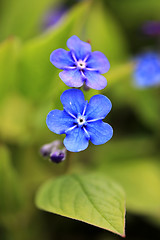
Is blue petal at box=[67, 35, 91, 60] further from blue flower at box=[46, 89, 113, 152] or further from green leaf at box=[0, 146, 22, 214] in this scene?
green leaf at box=[0, 146, 22, 214]

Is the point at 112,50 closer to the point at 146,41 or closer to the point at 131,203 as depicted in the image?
the point at 146,41

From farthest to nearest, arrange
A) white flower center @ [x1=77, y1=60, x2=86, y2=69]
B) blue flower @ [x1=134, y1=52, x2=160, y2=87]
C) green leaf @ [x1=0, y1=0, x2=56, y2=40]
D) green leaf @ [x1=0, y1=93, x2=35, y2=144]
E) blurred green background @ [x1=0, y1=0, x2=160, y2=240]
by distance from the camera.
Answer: green leaf @ [x1=0, y1=0, x2=56, y2=40] → blue flower @ [x1=134, y1=52, x2=160, y2=87] → green leaf @ [x1=0, y1=93, x2=35, y2=144] → blurred green background @ [x1=0, y1=0, x2=160, y2=240] → white flower center @ [x1=77, y1=60, x2=86, y2=69]

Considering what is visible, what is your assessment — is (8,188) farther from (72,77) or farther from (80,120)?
(72,77)

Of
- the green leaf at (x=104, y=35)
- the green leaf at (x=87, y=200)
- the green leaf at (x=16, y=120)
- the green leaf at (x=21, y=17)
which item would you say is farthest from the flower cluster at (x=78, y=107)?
the green leaf at (x=21, y=17)

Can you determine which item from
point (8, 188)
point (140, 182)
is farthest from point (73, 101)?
point (140, 182)

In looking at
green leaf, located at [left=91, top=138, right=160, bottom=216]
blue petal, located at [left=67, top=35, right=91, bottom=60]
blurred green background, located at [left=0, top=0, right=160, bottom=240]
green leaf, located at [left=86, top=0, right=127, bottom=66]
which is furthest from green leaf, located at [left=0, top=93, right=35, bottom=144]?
blue petal, located at [left=67, top=35, right=91, bottom=60]

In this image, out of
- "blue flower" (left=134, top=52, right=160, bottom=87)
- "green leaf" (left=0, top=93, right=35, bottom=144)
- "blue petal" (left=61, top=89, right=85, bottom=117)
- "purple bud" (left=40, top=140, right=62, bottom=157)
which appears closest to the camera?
"blue petal" (left=61, top=89, right=85, bottom=117)
